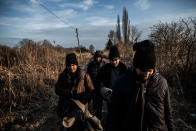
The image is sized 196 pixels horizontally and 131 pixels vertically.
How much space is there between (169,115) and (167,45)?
573 centimetres

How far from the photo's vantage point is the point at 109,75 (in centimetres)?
287

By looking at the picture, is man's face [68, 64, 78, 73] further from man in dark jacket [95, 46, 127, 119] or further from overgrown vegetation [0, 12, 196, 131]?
overgrown vegetation [0, 12, 196, 131]

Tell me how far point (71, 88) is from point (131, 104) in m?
1.46

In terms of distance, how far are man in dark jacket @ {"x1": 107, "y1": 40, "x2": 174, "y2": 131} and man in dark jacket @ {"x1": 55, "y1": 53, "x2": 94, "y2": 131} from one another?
114 centimetres

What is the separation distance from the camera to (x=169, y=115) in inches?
55.8

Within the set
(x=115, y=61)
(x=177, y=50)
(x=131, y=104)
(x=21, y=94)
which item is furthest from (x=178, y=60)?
(x=21, y=94)

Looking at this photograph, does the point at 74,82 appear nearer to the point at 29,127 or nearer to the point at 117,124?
the point at 117,124

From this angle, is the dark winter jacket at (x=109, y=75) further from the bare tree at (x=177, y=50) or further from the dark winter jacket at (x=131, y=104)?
the bare tree at (x=177, y=50)

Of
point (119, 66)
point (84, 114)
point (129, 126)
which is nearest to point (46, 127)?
point (84, 114)

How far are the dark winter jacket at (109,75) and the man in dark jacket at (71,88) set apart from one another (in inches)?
19.0

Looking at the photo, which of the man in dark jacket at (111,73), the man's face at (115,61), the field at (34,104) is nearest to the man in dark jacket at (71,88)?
the man in dark jacket at (111,73)

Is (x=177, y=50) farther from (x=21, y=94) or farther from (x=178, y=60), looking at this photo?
(x=21, y=94)

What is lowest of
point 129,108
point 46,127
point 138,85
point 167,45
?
point 46,127

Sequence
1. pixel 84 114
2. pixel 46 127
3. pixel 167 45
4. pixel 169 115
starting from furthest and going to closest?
pixel 167 45 → pixel 46 127 → pixel 84 114 → pixel 169 115
